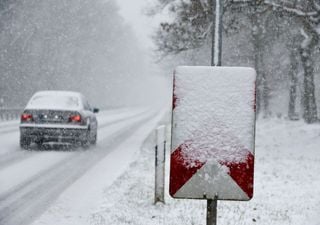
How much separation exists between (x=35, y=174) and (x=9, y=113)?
2341 centimetres

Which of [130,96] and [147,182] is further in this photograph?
[130,96]

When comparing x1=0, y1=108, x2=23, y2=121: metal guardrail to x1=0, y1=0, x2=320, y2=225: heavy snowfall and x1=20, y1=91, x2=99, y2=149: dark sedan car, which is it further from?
x1=20, y1=91, x2=99, y2=149: dark sedan car

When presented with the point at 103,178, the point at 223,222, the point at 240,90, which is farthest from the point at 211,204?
the point at 103,178

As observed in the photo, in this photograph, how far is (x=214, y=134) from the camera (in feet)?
12.8

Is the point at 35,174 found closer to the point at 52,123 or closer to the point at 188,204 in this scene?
the point at 188,204

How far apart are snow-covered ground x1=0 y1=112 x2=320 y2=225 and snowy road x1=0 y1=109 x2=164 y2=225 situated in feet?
0.65

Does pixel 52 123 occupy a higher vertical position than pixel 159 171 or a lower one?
higher

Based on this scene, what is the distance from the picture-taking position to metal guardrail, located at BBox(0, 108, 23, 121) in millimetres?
30233

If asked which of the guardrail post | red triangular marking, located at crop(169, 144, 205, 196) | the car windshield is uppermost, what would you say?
the car windshield

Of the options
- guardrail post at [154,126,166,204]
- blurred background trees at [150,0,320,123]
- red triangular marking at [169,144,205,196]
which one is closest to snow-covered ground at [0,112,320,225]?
guardrail post at [154,126,166,204]

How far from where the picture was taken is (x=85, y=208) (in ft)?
22.4

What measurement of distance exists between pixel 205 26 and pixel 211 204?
14.2 metres

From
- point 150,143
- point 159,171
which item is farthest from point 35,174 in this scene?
point 150,143

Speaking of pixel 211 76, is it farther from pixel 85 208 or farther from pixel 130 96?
pixel 130 96
